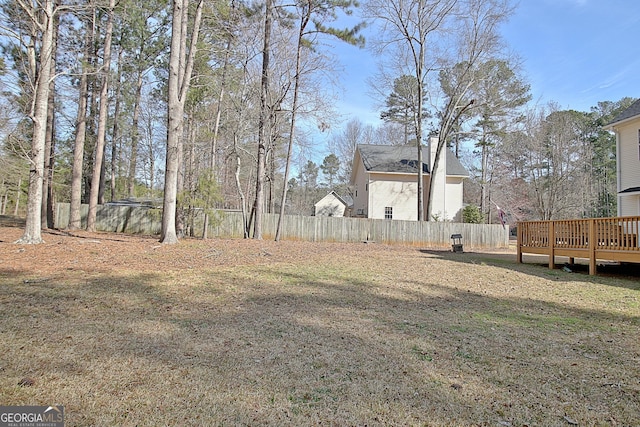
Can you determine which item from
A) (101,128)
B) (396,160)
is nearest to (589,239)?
(396,160)

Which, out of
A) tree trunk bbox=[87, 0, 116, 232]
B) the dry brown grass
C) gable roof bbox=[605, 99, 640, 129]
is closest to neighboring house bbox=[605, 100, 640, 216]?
gable roof bbox=[605, 99, 640, 129]

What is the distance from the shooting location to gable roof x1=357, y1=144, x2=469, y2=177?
2336cm

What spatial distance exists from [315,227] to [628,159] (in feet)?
42.1

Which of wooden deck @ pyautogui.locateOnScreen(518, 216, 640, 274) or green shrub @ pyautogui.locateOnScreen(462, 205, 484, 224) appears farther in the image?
green shrub @ pyautogui.locateOnScreen(462, 205, 484, 224)

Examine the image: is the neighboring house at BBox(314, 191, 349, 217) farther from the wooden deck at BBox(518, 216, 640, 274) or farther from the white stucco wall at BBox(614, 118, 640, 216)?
the wooden deck at BBox(518, 216, 640, 274)

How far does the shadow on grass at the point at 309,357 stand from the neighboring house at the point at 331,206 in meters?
25.1

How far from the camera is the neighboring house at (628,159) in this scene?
1184 centimetres

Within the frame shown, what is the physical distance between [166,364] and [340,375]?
1455 mm

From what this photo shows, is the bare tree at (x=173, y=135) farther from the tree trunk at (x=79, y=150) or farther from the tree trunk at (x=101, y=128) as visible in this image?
the tree trunk at (x=79, y=150)

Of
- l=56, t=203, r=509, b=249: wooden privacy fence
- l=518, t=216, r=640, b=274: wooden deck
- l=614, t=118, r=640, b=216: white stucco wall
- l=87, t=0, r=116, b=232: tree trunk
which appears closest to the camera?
l=518, t=216, r=640, b=274: wooden deck

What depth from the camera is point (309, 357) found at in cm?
322

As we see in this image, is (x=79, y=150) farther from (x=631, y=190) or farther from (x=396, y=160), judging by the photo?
(x=631, y=190)

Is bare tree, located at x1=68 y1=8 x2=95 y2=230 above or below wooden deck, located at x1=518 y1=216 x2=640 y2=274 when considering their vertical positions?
above

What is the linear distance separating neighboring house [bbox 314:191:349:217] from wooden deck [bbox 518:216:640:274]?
2037 centimetres
